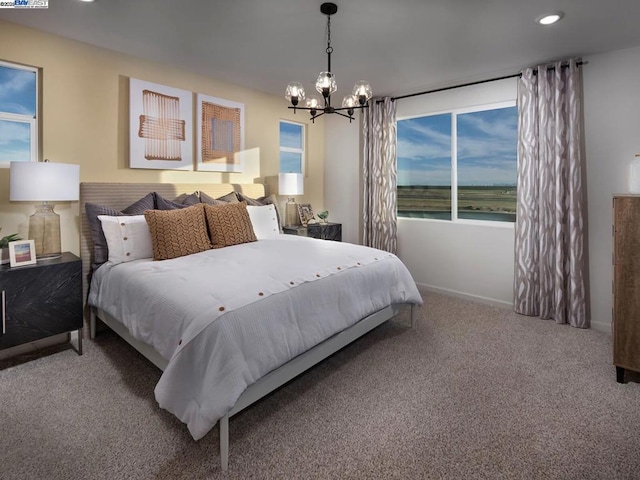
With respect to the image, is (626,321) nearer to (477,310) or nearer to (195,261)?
(477,310)

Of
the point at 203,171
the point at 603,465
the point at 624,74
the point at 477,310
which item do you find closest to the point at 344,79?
the point at 203,171

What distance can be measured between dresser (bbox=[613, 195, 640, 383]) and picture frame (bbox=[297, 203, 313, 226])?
11.3 feet

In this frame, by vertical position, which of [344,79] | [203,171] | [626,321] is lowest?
[626,321]

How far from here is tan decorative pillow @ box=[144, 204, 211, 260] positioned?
112 inches

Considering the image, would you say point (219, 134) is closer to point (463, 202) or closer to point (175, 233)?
point (175, 233)

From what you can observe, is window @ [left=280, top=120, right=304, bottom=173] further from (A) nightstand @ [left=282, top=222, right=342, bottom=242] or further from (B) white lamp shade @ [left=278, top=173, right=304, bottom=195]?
(A) nightstand @ [left=282, top=222, right=342, bottom=242]

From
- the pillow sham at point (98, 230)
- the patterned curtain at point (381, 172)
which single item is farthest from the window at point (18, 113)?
the patterned curtain at point (381, 172)

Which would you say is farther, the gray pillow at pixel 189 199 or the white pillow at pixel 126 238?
the gray pillow at pixel 189 199

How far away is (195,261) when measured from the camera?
8.75 ft

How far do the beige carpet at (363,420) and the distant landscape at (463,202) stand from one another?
1993mm

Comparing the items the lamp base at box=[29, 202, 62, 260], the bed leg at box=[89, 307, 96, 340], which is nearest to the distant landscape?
the bed leg at box=[89, 307, 96, 340]

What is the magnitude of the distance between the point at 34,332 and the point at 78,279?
1.43 feet

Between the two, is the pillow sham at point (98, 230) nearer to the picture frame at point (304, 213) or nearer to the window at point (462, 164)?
the picture frame at point (304, 213)

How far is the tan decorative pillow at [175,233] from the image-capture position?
2838 millimetres
